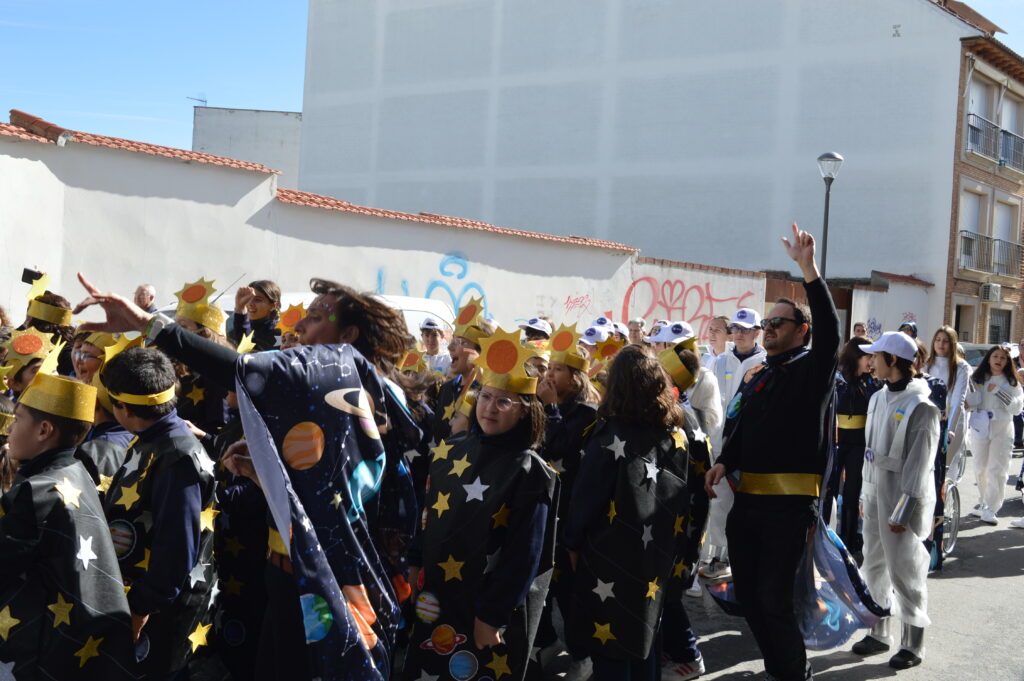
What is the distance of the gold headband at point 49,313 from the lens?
214 inches

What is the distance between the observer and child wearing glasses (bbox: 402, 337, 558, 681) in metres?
3.55

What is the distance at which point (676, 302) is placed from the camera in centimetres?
2058

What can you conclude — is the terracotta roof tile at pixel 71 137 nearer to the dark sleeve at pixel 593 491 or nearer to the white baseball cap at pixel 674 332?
the white baseball cap at pixel 674 332

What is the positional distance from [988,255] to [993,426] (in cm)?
2028

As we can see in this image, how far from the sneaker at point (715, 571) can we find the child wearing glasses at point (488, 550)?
11.8 ft

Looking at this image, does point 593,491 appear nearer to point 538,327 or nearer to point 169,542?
point 169,542

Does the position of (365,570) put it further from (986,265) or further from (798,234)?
(986,265)

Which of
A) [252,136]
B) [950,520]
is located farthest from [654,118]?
[950,520]

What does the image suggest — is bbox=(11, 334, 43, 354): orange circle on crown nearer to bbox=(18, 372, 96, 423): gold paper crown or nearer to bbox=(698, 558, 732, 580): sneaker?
bbox=(18, 372, 96, 423): gold paper crown

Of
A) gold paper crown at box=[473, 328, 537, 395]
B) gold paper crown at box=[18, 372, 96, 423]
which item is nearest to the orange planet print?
gold paper crown at box=[18, 372, 96, 423]

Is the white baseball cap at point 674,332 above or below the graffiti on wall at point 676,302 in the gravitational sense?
below

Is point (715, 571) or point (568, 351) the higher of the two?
point (568, 351)

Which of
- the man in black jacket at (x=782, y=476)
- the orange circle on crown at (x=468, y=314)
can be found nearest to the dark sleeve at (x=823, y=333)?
the man in black jacket at (x=782, y=476)

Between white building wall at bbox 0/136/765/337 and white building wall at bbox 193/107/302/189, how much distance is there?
20.3 meters
